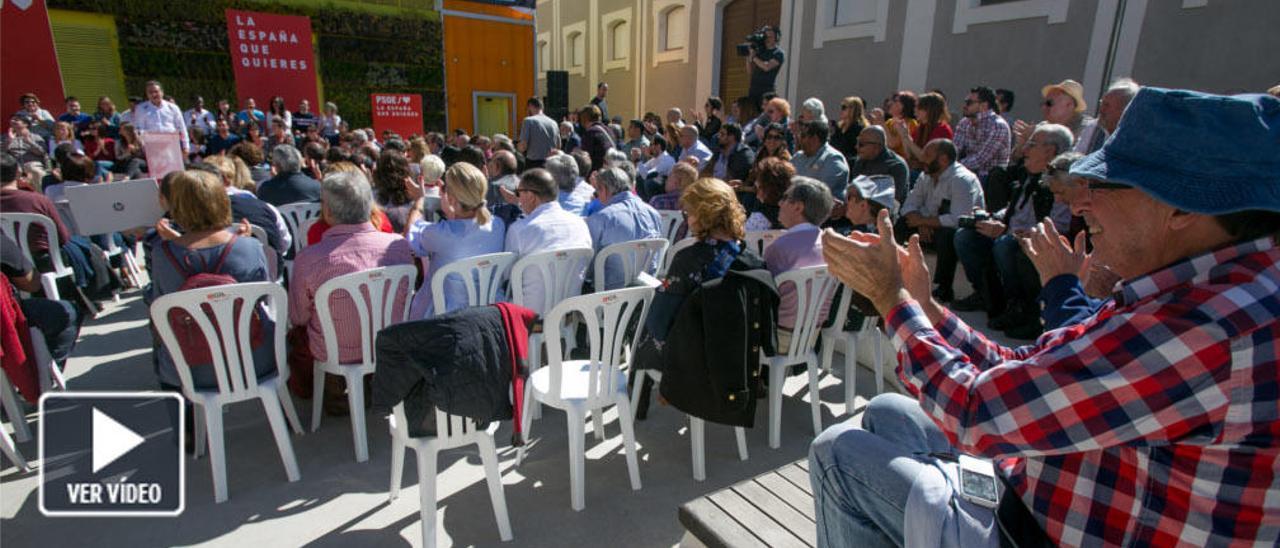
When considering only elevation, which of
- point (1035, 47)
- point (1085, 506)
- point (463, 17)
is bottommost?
point (1085, 506)

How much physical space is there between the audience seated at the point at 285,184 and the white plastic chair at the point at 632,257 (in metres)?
2.53

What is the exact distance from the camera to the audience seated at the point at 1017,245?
12.5 ft

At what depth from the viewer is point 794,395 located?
341 cm

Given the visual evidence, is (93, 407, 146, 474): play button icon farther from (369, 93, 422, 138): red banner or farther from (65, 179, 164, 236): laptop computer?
(369, 93, 422, 138): red banner

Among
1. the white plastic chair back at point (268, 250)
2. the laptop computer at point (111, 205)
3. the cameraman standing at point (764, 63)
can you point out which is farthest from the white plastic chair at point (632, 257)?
the cameraman standing at point (764, 63)

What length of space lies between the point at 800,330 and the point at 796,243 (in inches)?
16.3

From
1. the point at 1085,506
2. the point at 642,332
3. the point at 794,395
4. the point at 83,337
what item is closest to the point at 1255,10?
the point at 794,395

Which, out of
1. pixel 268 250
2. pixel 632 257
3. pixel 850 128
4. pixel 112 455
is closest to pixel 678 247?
pixel 632 257

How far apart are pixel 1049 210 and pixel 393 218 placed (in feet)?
13.9

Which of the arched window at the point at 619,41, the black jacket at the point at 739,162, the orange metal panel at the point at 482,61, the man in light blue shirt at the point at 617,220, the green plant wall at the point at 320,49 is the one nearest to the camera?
the man in light blue shirt at the point at 617,220

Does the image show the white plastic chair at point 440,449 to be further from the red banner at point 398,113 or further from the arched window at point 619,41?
the arched window at point 619,41

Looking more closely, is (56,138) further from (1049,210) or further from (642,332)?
(1049,210)

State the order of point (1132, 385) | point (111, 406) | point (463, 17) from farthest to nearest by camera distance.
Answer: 1. point (463, 17)
2. point (111, 406)
3. point (1132, 385)

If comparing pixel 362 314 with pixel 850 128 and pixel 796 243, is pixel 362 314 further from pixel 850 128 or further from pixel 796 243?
pixel 850 128
